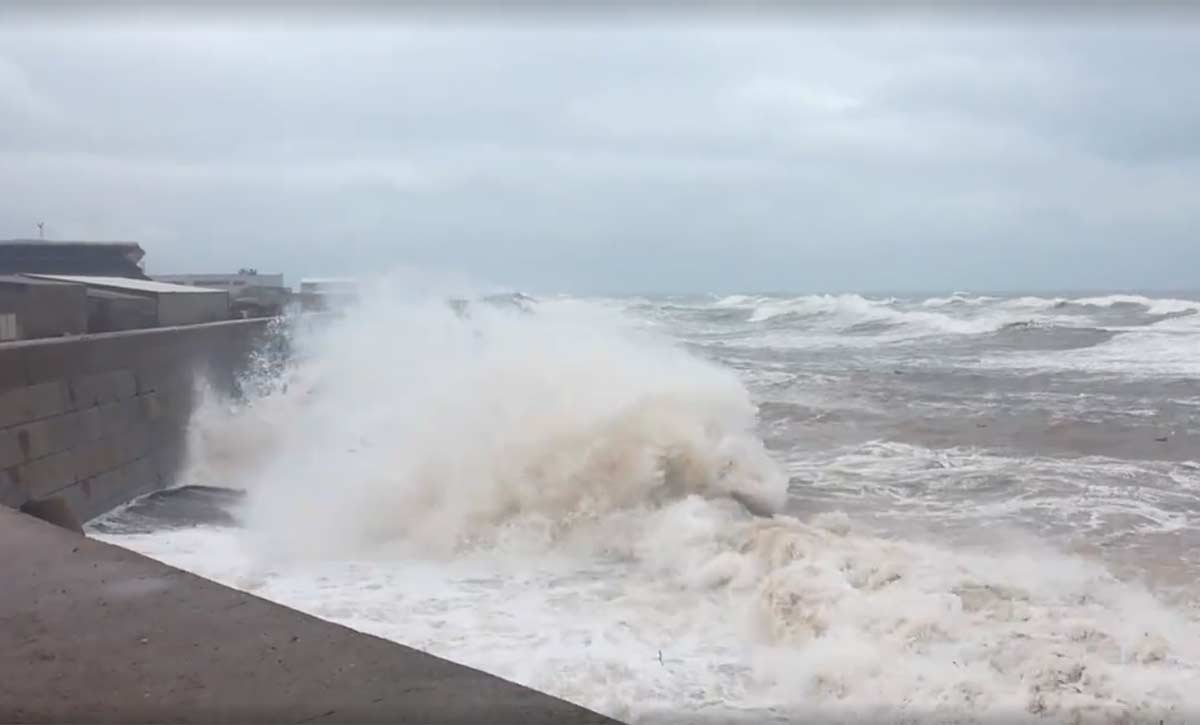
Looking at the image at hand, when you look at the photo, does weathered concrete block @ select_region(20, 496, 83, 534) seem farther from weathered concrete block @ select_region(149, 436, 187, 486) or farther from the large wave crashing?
weathered concrete block @ select_region(149, 436, 187, 486)

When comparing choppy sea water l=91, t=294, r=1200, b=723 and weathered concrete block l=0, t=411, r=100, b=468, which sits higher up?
weathered concrete block l=0, t=411, r=100, b=468

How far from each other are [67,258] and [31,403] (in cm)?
2142

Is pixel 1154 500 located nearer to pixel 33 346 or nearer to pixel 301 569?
pixel 301 569

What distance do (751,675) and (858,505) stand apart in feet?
15.7

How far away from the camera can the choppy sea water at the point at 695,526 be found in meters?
5.23

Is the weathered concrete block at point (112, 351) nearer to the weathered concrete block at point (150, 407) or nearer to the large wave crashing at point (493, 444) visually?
the weathered concrete block at point (150, 407)

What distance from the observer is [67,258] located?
88.0 ft

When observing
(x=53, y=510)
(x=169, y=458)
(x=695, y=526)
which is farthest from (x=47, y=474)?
(x=695, y=526)

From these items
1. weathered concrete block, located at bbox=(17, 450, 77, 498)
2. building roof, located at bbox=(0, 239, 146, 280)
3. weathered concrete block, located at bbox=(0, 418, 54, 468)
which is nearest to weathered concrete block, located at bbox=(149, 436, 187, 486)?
weathered concrete block, located at bbox=(17, 450, 77, 498)

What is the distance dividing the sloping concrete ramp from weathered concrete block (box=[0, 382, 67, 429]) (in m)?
4.65

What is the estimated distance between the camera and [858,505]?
9688mm

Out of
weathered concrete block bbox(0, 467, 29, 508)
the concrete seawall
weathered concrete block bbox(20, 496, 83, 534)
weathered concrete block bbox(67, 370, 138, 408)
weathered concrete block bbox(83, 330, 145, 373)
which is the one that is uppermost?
weathered concrete block bbox(83, 330, 145, 373)

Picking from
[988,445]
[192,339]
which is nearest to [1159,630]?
[988,445]

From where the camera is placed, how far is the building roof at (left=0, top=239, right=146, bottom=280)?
26609mm
